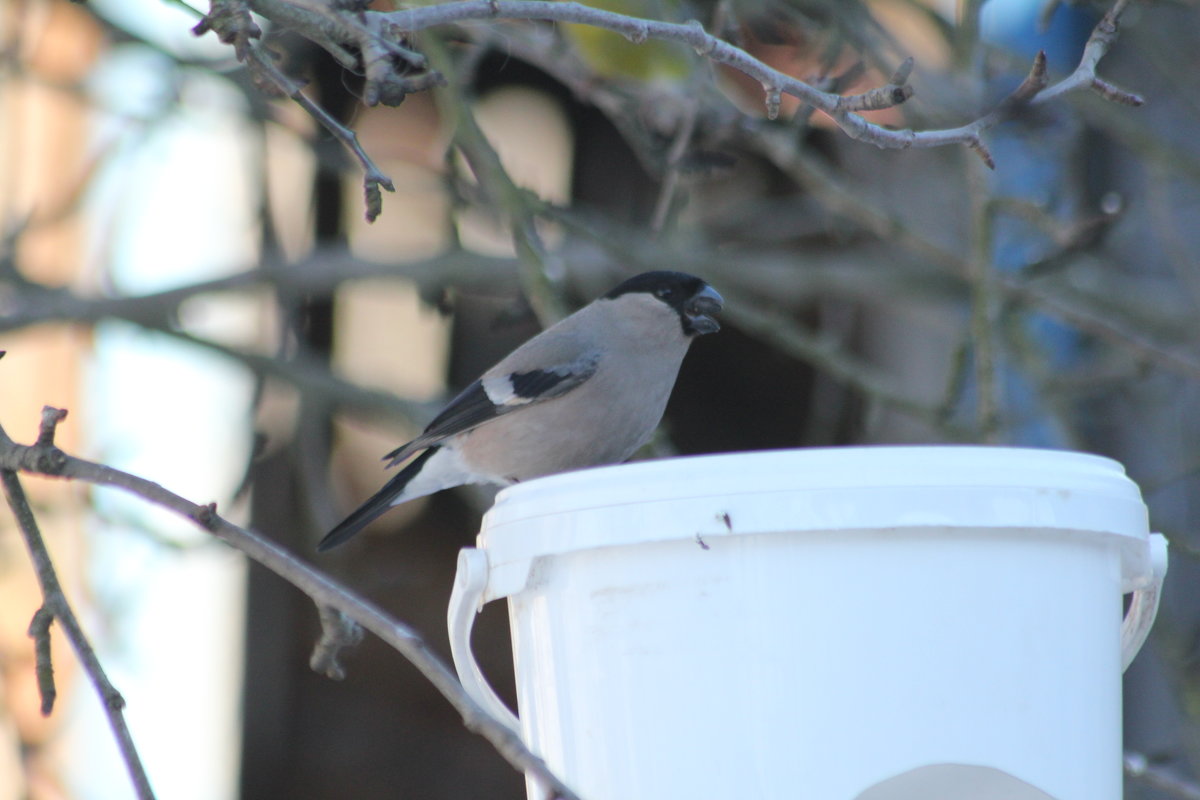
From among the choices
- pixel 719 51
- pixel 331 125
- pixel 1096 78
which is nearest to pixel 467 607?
pixel 331 125

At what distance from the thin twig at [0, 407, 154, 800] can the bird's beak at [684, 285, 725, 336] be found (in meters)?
1.59

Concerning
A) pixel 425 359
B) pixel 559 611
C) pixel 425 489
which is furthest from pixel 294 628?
pixel 559 611

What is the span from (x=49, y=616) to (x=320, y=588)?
344 millimetres

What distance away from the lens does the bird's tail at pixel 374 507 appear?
2.77 metres

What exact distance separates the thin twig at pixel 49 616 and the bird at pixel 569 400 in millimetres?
1171

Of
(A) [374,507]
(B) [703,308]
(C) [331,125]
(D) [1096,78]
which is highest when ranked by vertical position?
(B) [703,308]

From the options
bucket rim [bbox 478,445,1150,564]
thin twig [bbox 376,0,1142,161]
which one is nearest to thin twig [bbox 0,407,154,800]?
bucket rim [bbox 478,445,1150,564]

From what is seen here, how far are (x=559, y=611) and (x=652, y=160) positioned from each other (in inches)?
69.2

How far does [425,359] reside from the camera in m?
6.18

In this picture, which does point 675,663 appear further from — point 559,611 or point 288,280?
point 288,280

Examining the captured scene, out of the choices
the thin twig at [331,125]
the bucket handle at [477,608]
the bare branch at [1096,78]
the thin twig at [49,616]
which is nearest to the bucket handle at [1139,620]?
the bucket handle at [477,608]

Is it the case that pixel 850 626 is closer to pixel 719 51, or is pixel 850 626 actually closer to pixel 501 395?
pixel 719 51

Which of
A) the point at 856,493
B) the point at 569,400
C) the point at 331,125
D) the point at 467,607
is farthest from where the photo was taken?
the point at 569,400

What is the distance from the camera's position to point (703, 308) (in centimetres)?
293
